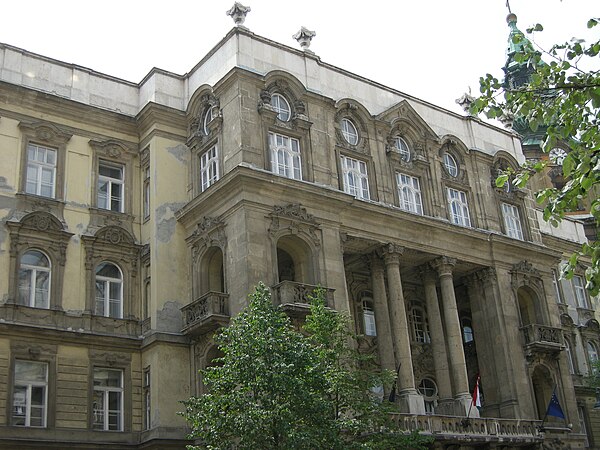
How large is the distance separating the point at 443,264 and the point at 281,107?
395 inches

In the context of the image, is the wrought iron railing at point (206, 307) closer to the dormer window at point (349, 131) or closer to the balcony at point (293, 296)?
→ the balcony at point (293, 296)

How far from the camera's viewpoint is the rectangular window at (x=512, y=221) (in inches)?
1583

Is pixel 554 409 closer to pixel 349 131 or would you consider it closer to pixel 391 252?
pixel 391 252

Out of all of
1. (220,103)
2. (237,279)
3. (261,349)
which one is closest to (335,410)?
(261,349)

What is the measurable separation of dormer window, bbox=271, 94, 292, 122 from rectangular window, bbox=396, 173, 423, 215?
242 inches

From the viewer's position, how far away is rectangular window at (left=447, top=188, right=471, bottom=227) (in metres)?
37.9

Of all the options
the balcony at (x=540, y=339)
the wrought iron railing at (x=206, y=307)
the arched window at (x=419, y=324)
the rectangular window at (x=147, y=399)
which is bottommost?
the rectangular window at (x=147, y=399)

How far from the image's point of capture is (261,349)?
2283 cm

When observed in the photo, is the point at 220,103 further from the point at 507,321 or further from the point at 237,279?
the point at 507,321

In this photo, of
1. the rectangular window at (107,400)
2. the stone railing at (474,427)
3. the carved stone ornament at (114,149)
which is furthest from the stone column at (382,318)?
the carved stone ornament at (114,149)

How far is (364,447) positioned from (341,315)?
4521mm

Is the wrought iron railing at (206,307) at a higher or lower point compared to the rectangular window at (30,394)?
higher

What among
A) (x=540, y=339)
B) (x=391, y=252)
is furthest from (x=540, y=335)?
(x=391, y=252)

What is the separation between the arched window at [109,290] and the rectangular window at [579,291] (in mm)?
28447
